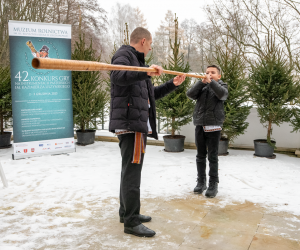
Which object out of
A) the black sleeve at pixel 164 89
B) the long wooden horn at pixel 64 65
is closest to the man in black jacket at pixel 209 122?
the black sleeve at pixel 164 89

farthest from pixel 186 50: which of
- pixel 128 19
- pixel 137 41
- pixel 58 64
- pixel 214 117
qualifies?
pixel 58 64

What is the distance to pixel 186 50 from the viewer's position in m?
16.7

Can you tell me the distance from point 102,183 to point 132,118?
7.05ft

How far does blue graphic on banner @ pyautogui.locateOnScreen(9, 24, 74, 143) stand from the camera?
5836 mm

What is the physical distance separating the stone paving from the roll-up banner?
308 centimetres

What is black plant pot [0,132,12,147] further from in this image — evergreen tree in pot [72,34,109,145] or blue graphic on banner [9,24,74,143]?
evergreen tree in pot [72,34,109,145]

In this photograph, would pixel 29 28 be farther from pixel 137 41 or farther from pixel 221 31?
pixel 221 31

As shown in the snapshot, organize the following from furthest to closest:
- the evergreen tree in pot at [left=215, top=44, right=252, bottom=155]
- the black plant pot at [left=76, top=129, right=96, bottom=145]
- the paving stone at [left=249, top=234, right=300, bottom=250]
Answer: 1. the black plant pot at [left=76, top=129, right=96, bottom=145]
2. the evergreen tree in pot at [left=215, top=44, right=252, bottom=155]
3. the paving stone at [left=249, top=234, right=300, bottom=250]

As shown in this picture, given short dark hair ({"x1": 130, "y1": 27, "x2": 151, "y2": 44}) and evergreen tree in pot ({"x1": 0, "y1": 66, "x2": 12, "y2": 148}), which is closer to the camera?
short dark hair ({"x1": 130, "y1": 27, "x2": 151, "y2": 44})

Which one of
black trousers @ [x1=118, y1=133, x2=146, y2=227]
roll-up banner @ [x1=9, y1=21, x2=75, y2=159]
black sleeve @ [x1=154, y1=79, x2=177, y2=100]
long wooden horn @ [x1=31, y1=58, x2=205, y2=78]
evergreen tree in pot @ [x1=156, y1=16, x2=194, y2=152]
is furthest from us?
evergreen tree in pot @ [x1=156, y1=16, x2=194, y2=152]

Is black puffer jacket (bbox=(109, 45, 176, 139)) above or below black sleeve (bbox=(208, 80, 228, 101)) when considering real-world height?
below

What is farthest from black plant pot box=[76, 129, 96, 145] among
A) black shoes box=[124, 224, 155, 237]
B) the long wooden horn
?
the long wooden horn

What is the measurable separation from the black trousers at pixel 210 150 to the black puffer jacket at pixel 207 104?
16cm

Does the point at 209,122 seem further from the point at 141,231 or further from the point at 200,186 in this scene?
the point at 141,231
